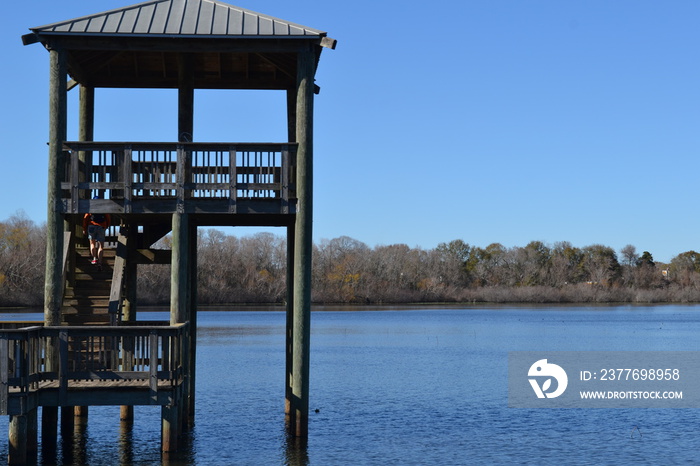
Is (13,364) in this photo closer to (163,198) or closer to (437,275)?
(163,198)

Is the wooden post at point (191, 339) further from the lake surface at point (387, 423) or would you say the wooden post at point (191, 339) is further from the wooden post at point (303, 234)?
the wooden post at point (303, 234)

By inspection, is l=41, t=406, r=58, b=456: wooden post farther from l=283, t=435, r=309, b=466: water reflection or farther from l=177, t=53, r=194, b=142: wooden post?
l=177, t=53, r=194, b=142: wooden post

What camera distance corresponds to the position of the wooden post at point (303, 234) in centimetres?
1958

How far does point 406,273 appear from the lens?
14738 centimetres

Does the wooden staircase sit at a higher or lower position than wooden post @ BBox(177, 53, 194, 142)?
lower

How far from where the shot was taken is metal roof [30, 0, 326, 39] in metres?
19.2

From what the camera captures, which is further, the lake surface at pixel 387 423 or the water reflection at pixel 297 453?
the lake surface at pixel 387 423

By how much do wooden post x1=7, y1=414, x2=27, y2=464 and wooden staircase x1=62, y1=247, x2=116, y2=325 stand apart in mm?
3313

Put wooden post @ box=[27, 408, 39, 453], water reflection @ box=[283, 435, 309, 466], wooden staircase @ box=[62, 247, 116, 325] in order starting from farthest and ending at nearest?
1. wooden staircase @ box=[62, 247, 116, 325]
2. water reflection @ box=[283, 435, 309, 466]
3. wooden post @ box=[27, 408, 39, 453]

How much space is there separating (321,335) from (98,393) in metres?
50.7

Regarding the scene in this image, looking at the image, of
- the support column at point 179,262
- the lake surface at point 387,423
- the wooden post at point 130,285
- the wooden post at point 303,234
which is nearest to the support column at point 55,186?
the support column at point 179,262

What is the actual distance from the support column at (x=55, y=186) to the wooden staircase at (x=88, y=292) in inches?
59.3

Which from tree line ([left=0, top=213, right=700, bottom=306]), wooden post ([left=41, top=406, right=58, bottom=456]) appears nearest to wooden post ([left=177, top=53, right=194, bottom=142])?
wooden post ([left=41, top=406, right=58, bottom=456])

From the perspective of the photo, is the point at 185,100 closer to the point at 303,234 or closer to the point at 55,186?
the point at 55,186
